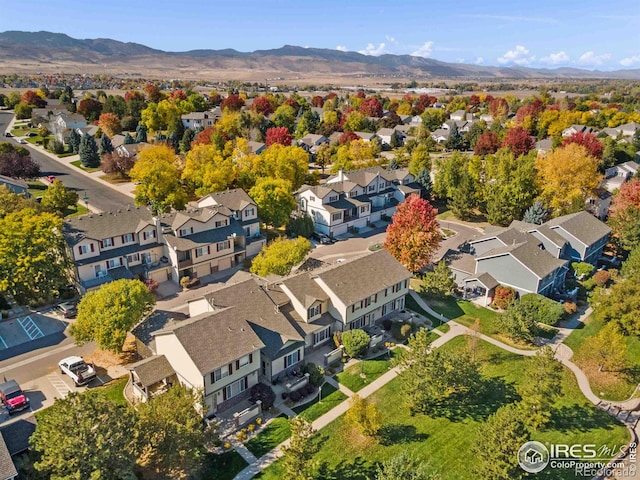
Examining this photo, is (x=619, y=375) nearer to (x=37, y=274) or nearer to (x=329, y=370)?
(x=329, y=370)

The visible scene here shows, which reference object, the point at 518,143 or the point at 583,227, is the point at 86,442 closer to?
the point at 583,227

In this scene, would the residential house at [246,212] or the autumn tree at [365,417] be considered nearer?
the autumn tree at [365,417]

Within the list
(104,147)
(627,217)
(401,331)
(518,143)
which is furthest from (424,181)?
(104,147)

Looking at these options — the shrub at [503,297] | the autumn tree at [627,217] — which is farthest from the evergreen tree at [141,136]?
the autumn tree at [627,217]

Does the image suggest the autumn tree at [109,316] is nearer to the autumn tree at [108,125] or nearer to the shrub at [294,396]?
the shrub at [294,396]

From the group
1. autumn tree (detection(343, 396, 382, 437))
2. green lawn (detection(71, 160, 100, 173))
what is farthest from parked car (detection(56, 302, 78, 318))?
green lawn (detection(71, 160, 100, 173))

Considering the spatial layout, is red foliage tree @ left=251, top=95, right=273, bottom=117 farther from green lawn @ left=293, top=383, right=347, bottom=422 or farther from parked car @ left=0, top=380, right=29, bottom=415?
parked car @ left=0, top=380, right=29, bottom=415
